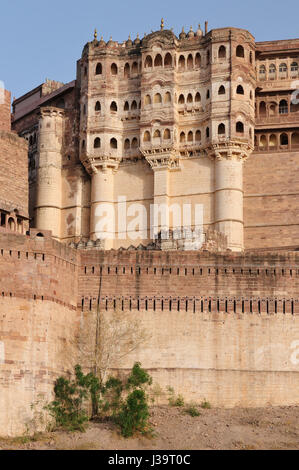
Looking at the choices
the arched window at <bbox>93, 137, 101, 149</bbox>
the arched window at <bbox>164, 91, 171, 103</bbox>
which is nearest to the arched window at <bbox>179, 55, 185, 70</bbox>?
the arched window at <bbox>164, 91, 171, 103</bbox>

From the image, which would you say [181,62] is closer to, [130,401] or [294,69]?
[294,69]

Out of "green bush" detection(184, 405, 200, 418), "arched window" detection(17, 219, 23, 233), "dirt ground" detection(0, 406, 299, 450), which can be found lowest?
"dirt ground" detection(0, 406, 299, 450)

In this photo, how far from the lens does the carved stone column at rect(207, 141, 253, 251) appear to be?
149ft

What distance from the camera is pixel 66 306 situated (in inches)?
1287

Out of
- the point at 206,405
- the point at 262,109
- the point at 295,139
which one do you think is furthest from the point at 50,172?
the point at 206,405

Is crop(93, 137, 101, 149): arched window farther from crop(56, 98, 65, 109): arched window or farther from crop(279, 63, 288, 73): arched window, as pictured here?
Result: crop(279, 63, 288, 73): arched window

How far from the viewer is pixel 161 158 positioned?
154ft

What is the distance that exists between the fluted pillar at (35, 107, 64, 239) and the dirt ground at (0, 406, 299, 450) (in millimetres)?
17930

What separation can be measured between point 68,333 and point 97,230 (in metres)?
15.2

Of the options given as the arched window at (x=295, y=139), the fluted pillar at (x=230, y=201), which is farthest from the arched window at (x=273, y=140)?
the fluted pillar at (x=230, y=201)

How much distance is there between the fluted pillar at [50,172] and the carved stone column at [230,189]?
7.44m

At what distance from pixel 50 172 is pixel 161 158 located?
5.44 metres

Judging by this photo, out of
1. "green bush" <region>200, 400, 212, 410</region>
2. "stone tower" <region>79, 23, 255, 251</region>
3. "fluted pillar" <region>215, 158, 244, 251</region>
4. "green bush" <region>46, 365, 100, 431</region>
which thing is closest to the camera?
"green bush" <region>46, 365, 100, 431</region>
